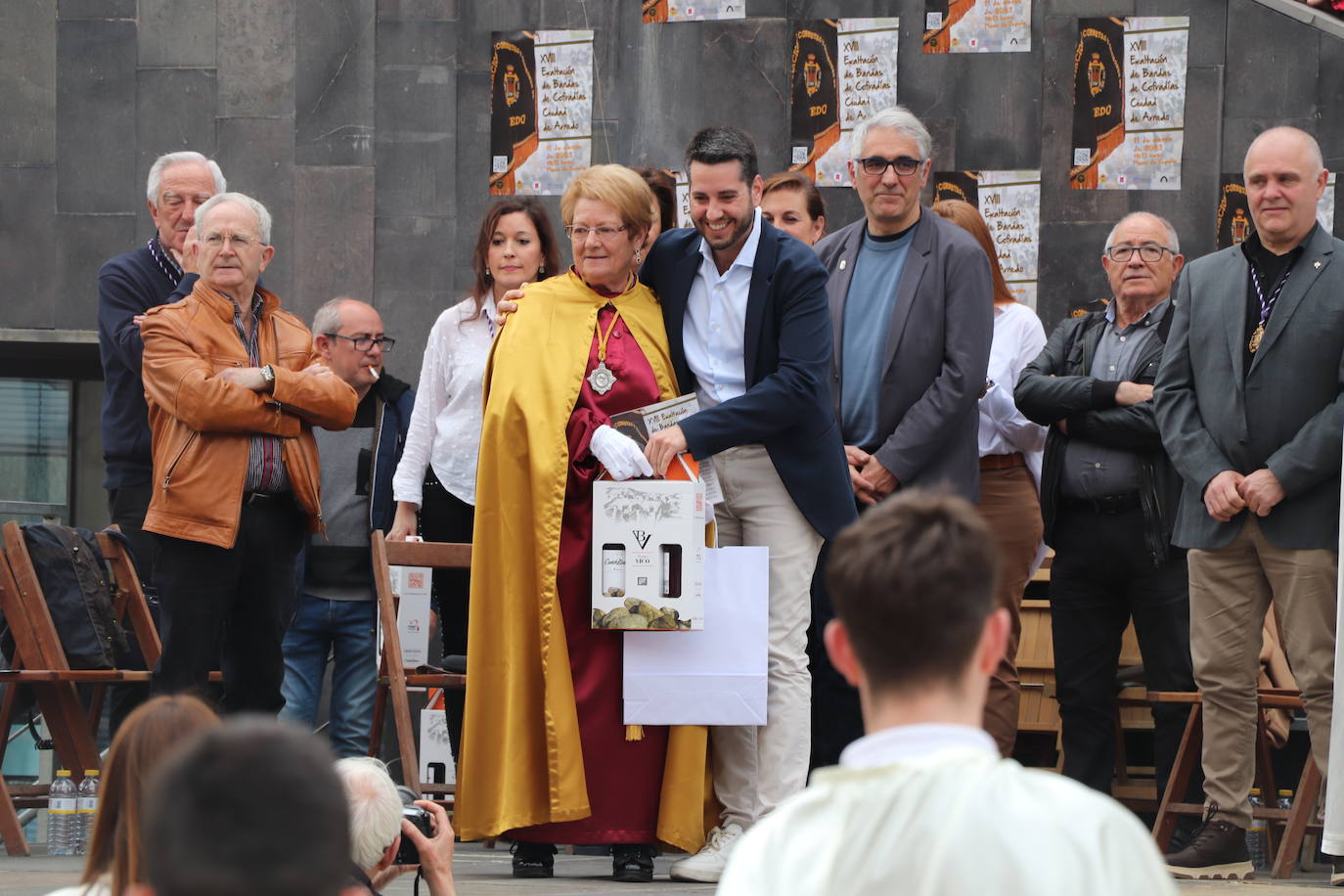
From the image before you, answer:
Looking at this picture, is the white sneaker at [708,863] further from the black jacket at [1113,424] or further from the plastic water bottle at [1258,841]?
the plastic water bottle at [1258,841]

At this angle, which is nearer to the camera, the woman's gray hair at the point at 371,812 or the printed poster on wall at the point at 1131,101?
the woman's gray hair at the point at 371,812

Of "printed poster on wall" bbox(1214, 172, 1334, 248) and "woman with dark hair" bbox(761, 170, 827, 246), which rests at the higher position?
"printed poster on wall" bbox(1214, 172, 1334, 248)

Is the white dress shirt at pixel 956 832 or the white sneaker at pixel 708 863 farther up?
the white dress shirt at pixel 956 832

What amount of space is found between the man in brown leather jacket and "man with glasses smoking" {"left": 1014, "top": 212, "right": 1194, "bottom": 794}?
2245 millimetres

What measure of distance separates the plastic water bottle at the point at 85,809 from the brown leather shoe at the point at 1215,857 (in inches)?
128

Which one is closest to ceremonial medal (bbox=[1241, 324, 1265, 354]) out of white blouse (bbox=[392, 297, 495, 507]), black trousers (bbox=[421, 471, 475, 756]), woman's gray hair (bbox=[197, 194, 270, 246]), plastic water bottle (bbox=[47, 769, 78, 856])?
white blouse (bbox=[392, 297, 495, 507])

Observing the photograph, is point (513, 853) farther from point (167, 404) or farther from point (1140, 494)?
Answer: point (1140, 494)

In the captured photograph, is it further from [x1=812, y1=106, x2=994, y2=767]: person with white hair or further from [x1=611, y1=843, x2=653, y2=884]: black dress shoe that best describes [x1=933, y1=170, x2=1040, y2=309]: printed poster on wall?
[x1=611, y1=843, x2=653, y2=884]: black dress shoe

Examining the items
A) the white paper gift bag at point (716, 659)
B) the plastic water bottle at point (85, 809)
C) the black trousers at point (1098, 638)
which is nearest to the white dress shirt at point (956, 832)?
the white paper gift bag at point (716, 659)

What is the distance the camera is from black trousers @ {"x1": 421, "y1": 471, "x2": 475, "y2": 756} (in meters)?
6.28

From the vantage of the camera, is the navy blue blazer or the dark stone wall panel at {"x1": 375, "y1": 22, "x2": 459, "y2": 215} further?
the dark stone wall panel at {"x1": 375, "y1": 22, "x2": 459, "y2": 215}

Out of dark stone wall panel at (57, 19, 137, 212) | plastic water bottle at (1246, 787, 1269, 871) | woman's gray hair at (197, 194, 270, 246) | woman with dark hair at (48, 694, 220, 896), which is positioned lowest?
plastic water bottle at (1246, 787, 1269, 871)

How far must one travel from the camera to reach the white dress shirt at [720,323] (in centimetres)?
496

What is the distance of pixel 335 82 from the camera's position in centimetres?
884
